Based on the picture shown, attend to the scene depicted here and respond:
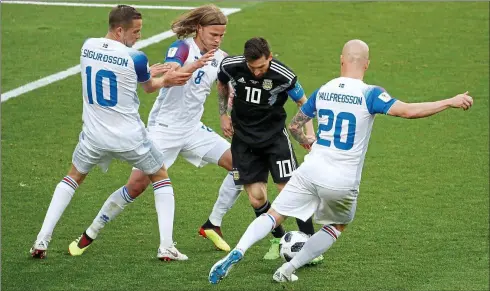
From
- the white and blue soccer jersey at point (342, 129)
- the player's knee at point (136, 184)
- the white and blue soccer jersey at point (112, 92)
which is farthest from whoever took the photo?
the player's knee at point (136, 184)

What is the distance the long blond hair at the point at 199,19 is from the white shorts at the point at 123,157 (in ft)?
3.73

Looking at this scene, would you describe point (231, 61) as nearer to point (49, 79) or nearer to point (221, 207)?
point (221, 207)

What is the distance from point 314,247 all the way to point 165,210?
1.51 m

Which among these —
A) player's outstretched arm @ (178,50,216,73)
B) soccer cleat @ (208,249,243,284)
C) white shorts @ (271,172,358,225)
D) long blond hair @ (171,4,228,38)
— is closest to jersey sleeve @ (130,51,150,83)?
player's outstretched arm @ (178,50,216,73)

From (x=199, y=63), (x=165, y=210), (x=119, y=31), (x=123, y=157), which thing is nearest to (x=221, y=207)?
(x=165, y=210)

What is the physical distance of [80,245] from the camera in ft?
33.0

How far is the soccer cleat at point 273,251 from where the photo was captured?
10008 mm

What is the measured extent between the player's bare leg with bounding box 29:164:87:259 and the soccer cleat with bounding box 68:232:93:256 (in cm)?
29

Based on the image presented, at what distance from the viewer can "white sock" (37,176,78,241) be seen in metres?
9.70

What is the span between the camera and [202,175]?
1313 centimetres

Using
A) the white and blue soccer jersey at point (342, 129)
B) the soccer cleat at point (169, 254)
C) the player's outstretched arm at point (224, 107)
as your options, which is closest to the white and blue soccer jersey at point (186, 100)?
the player's outstretched arm at point (224, 107)

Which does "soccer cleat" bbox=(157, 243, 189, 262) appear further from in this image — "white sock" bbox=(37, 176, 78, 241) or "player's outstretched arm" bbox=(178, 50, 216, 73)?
"player's outstretched arm" bbox=(178, 50, 216, 73)

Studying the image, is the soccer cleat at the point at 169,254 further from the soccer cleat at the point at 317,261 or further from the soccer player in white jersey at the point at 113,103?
the soccer cleat at the point at 317,261

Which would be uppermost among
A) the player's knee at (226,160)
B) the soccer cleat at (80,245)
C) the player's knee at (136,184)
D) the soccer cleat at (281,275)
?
the player's knee at (226,160)
